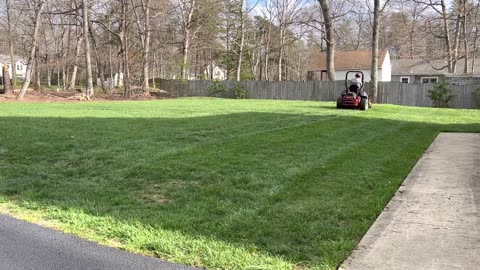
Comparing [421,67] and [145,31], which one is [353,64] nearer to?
[421,67]

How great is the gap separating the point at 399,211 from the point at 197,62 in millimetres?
47346

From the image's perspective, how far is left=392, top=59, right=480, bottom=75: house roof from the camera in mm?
42281

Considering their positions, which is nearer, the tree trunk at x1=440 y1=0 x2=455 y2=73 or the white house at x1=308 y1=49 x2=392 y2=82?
the tree trunk at x1=440 y1=0 x2=455 y2=73

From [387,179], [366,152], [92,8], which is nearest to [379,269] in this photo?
[387,179]

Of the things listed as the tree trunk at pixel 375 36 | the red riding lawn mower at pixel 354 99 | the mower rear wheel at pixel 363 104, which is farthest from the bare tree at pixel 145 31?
the mower rear wheel at pixel 363 104

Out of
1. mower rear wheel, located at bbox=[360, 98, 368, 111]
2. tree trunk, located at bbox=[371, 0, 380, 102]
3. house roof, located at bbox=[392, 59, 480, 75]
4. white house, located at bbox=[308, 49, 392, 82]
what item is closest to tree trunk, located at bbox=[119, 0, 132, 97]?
tree trunk, located at bbox=[371, 0, 380, 102]

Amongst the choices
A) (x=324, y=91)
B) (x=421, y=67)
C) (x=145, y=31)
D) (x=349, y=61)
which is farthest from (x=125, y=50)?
(x=421, y=67)

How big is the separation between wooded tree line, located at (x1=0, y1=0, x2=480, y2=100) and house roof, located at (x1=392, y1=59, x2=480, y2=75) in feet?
3.01

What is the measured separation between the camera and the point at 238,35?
4397 cm

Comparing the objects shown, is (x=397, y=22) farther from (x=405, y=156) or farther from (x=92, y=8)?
(x=405, y=156)

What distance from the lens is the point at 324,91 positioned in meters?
27.7

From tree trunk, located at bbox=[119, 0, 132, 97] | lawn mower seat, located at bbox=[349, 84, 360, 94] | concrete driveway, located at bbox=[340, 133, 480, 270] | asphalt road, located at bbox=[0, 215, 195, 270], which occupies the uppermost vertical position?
tree trunk, located at bbox=[119, 0, 132, 97]

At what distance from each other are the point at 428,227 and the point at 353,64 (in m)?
41.4

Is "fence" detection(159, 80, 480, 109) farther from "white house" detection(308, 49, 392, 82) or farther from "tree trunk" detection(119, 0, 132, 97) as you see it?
"white house" detection(308, 49, 392, 82)
